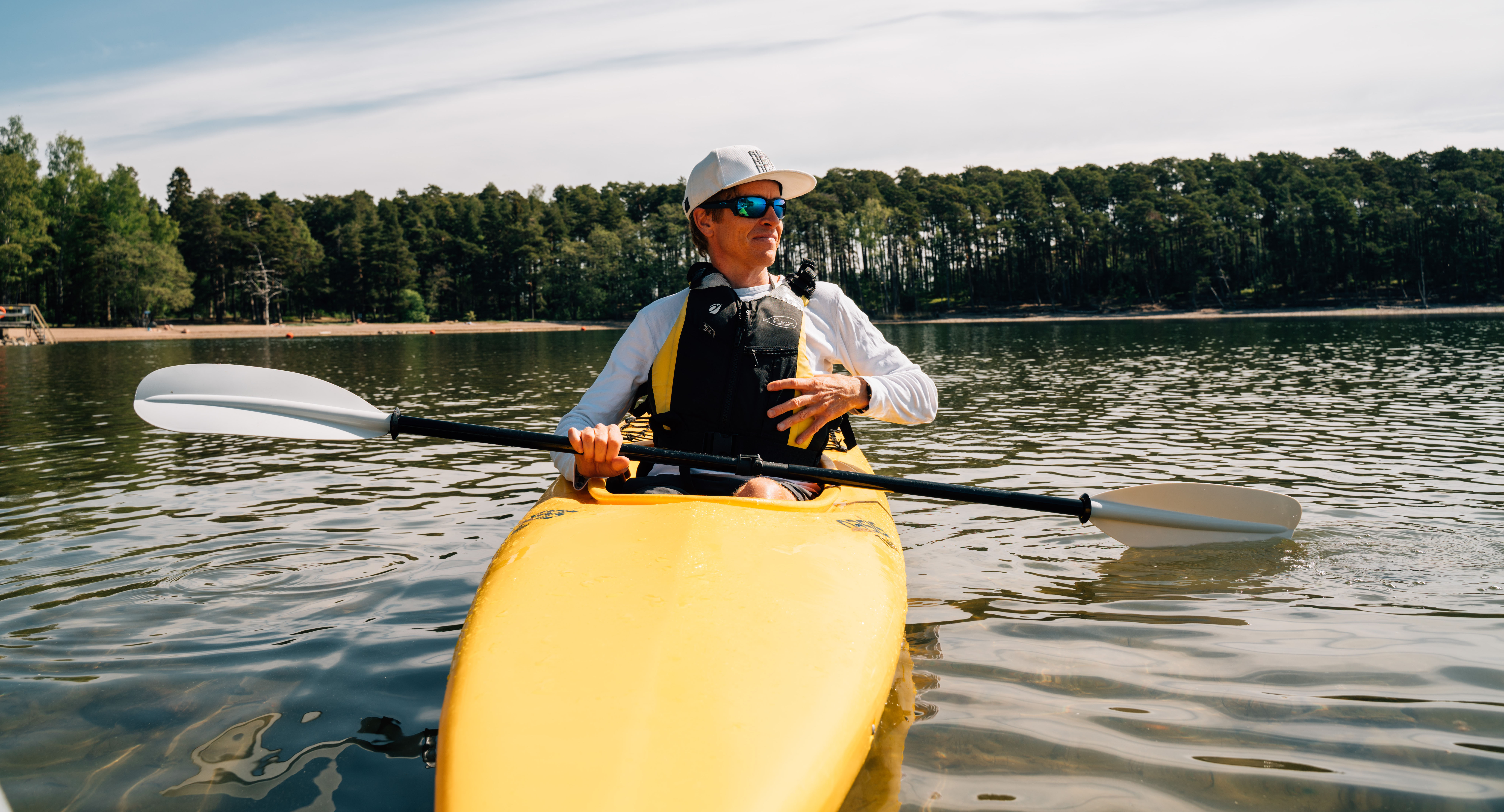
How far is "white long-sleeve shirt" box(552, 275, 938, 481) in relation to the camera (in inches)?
143

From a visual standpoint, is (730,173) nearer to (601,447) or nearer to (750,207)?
(750,207)

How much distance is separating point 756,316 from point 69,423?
12440 mm

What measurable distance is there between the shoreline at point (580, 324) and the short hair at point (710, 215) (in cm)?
5548

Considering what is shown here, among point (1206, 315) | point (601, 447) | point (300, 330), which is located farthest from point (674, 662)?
point (300, 330)

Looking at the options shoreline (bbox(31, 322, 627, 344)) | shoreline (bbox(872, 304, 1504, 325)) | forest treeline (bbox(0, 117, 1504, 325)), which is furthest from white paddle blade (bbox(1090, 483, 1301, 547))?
forest treeline (bbox(0, 117, 1504, 325))

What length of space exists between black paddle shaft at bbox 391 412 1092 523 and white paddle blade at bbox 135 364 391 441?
457 millimetres

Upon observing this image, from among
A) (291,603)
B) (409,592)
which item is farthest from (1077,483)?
(291,603)

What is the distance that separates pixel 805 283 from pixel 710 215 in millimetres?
512

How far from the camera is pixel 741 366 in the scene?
11.7 feet

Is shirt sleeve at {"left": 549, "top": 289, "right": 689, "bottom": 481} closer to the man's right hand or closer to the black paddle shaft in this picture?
the black paddle shaft

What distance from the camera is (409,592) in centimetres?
443

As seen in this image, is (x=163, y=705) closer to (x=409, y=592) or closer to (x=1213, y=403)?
(x=409, y=592)

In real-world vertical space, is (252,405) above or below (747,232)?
below

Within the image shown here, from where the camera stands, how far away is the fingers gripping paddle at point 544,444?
12.0ft
